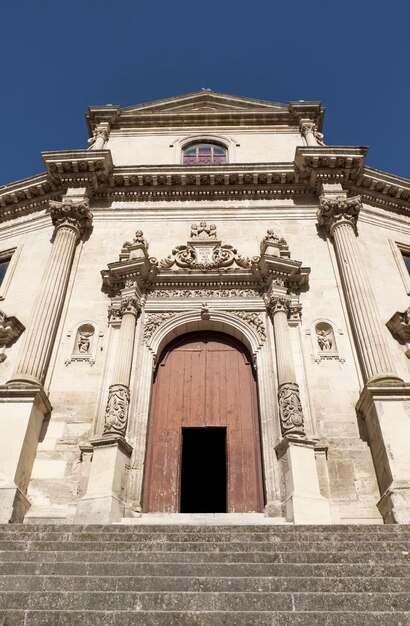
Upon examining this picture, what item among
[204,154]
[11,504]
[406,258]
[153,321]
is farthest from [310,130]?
[11,504]

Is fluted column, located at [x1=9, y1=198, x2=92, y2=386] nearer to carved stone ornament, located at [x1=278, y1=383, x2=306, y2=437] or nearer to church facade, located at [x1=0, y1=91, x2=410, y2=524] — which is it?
church facade, located at [x1=0, y1=91, x2=410, y2=524]

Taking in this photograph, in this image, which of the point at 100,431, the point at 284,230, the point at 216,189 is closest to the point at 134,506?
the point at 100,431

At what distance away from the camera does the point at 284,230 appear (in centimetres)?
1382

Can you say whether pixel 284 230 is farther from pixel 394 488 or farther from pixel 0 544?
pixel 0 544

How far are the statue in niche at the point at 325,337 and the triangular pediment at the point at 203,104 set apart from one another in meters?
9.93

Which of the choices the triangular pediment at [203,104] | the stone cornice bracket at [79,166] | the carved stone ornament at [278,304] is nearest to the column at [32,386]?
the stone cornice bracket at [79,166]

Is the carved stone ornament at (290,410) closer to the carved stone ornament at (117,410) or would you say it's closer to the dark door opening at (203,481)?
the carved stone ornament at (117,410)

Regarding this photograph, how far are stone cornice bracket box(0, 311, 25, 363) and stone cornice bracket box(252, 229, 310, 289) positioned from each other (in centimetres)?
578

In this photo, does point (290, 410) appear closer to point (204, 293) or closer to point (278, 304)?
point (278, 304)

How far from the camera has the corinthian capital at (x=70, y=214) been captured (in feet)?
44.3

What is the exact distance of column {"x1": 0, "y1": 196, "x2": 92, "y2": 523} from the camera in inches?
354

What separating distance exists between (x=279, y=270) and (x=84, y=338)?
191 inches

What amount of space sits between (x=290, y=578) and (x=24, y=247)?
38.5 feet

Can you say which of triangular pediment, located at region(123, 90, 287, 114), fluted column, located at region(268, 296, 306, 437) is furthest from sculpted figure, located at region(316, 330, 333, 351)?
triangular pediment, located at region(123, 90, 287, 114)
